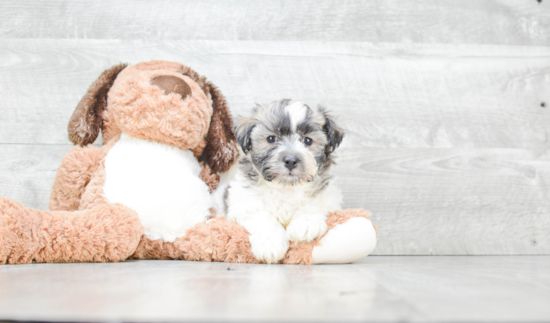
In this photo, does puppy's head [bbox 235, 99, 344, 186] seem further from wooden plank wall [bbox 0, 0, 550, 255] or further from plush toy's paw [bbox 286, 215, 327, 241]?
wooden plank wall [bbox 0, 0, 550, 255]

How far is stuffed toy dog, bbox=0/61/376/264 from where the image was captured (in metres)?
1.64

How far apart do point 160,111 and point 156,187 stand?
1.14ft

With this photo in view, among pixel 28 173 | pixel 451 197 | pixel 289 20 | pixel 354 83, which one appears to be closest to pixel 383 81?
pixel 354 83

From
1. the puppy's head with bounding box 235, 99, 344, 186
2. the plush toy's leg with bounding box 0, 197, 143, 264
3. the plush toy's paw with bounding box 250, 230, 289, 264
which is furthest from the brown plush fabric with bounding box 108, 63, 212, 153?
the plush toy's paw with bounding box 250, 230, 289, 264

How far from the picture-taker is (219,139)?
7.00ft

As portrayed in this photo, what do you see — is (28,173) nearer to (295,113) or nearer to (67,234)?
(67,234)

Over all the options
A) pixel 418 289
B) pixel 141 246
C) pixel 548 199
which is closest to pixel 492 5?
pixel 548 199

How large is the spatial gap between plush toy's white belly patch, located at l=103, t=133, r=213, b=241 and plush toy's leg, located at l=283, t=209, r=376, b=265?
1.66ft

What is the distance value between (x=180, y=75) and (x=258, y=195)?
0.72 meters

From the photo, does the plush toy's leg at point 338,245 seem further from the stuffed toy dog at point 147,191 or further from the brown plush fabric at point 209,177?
the brown plush fabric at point 209,177

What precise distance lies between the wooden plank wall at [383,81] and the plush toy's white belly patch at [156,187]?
66 cm

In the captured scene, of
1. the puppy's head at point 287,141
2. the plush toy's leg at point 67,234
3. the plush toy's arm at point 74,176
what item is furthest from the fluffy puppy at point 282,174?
the plush toy's arm at point 74,176

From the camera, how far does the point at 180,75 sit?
206 centimetres

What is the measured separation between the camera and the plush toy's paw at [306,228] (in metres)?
1.70
